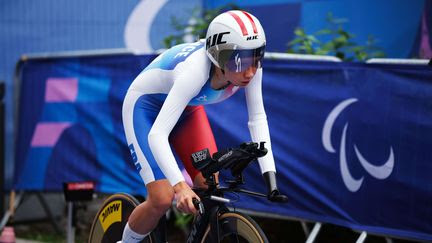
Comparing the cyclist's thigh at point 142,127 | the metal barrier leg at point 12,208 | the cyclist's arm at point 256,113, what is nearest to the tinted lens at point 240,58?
the cyclist's arm at point 256,113

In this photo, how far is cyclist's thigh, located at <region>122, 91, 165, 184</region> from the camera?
4.77m

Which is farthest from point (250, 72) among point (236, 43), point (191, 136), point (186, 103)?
point (191, 136)

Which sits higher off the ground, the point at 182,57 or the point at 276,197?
the point at 182,57

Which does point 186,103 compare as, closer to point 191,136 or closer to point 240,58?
point 240,58

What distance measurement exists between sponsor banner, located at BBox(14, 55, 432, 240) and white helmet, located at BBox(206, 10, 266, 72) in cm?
162

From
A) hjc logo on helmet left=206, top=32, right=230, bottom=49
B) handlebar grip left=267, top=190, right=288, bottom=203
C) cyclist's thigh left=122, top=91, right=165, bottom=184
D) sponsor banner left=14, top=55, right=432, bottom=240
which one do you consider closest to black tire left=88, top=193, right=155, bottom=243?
cyclist's thigh left=122, top=91, right=165, bottom=184

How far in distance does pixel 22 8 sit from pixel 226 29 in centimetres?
551

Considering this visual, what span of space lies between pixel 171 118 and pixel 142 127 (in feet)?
1.75

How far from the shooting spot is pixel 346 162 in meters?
6.21

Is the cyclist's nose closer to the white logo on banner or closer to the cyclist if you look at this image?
the cyclist

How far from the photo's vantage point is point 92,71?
808 cm

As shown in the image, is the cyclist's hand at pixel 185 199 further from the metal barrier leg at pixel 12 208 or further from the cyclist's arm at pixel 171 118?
the metal barrier leg at pixel 12 208

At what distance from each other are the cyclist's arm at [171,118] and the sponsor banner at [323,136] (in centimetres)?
149

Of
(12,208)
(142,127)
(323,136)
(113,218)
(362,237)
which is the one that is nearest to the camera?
(142,127)
